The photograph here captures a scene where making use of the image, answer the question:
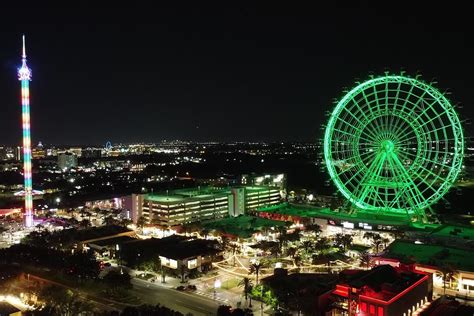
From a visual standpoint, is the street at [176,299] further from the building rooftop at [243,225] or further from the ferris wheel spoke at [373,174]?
the ferris wheel spoke at [373,174]

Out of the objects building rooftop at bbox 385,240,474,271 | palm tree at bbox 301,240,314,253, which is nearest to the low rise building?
palm tree at bbox 301,240,314,253

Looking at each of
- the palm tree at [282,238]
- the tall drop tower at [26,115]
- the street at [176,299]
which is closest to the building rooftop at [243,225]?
the palm tree at [282,238]

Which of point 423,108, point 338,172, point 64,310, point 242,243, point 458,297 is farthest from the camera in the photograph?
point 338,172

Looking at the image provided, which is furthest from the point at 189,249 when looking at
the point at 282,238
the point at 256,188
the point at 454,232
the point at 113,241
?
the point at 256,188

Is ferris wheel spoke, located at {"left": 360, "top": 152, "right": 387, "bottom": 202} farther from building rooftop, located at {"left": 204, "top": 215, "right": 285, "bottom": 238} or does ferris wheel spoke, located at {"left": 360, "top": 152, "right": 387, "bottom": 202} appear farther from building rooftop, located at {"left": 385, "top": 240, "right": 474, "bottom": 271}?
building rooftop, located at {"left": 204, "top": 215, "right": 285, "bottom": 238}

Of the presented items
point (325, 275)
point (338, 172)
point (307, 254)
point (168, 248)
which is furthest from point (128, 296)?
point (338, 172)

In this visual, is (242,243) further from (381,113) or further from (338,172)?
(381,113)

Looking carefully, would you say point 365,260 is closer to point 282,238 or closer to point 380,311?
point 282,238

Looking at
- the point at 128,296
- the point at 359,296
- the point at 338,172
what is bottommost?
the point at 128,296
